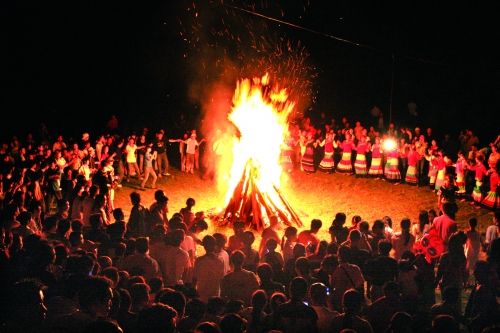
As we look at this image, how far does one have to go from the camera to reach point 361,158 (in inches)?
885

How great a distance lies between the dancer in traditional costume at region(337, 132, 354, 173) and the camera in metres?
22.8

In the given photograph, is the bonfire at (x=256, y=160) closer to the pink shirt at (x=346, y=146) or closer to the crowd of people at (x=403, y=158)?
the pink shirt at (x=346, y=146)

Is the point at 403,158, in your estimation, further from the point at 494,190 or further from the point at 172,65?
the point at 172,65

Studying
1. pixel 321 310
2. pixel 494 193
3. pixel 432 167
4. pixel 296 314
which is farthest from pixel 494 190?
pixel 296 314

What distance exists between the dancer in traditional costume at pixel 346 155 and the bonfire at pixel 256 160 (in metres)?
4.71

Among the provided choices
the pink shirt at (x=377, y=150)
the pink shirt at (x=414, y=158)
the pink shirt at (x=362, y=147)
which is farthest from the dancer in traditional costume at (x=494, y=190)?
the pink shirt at (x=362, y=147)

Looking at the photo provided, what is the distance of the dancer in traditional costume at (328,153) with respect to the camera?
915 inches

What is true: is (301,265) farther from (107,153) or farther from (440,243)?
(107,153)

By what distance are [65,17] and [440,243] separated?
27322 millimetres

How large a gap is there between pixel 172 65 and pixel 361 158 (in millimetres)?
15702

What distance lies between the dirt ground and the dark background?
8.55 meters

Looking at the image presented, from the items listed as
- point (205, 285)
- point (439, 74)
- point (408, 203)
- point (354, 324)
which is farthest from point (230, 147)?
point (354, 324)

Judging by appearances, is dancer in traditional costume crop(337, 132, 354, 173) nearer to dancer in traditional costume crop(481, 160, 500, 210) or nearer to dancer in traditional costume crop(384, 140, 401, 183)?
dancer in traditional costume crop(384, 140, 401, 183)

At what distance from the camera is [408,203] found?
19781 millimetres
